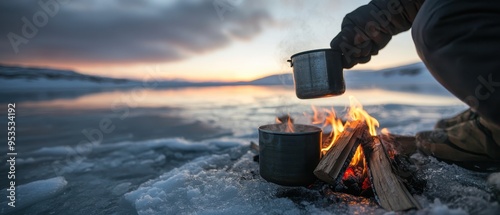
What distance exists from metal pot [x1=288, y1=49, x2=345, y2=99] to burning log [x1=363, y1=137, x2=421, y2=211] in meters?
0.86

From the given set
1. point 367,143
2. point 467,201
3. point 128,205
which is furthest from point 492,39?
point 128,205

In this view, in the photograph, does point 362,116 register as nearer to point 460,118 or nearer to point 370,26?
point 370,26

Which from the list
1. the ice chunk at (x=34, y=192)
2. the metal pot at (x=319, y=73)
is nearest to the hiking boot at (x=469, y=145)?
the metal pot at (x=319, y=73)

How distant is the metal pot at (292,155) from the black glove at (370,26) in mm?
1188

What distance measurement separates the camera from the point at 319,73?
10.1 feet

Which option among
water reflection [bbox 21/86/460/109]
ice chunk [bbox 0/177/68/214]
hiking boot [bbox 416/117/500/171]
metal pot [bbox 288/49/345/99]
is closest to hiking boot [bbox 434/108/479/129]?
hiking boot [bbox 416/117/500/171]

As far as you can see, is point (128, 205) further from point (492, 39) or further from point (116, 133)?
point (116, 133)

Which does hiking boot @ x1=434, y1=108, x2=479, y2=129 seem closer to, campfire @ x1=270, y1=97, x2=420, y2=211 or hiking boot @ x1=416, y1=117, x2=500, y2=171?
hiking boot @ x1=416, y1=117, x2=500, y2=171

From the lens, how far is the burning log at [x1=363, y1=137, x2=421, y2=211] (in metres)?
2.23

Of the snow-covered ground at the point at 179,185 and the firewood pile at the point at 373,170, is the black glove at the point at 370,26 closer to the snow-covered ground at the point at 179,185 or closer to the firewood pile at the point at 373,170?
the firewood pile at the point at 373,170

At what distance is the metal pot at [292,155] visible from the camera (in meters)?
2.90

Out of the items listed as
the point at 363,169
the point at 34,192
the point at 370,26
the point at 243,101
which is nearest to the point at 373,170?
the point at 363,169

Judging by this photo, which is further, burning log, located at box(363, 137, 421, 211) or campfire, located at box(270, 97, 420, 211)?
campfire, located at box(270, 97, 420, 211)

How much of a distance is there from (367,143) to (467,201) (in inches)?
44.3
